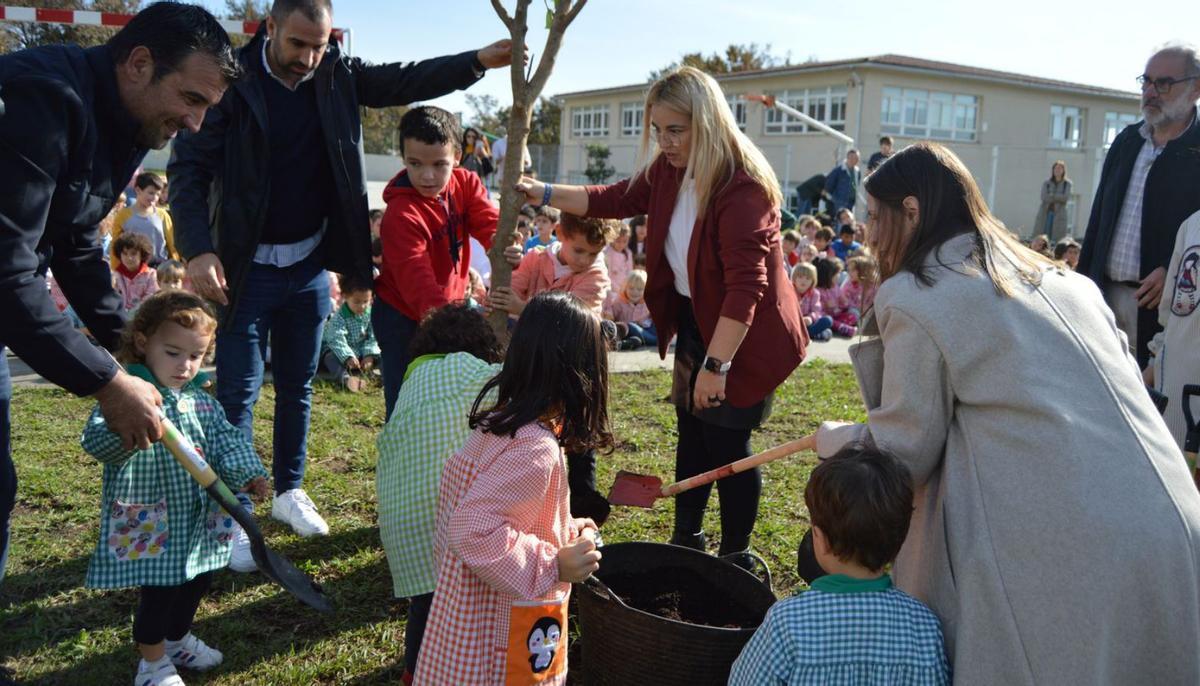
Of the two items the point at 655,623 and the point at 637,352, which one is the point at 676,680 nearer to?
the point at 655,623

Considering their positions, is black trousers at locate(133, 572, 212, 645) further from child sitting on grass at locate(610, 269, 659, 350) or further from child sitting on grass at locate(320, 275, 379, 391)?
child sitting on grass at locate(610, 269, 659, 350)

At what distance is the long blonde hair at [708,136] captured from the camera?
2.98 metres

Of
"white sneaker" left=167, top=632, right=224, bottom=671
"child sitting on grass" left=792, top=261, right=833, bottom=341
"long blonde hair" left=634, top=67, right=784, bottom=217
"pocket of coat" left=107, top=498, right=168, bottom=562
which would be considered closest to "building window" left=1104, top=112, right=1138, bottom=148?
"child sitting on grass" left=792, top=261, right=833, bottom=341

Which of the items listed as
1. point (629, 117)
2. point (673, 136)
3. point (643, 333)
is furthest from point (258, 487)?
point (629, 117)

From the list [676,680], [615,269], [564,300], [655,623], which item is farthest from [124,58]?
[615,269]

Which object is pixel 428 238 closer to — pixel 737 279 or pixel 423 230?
pixel 423 230

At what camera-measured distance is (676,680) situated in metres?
2.39

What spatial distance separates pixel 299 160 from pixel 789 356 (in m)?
1.95

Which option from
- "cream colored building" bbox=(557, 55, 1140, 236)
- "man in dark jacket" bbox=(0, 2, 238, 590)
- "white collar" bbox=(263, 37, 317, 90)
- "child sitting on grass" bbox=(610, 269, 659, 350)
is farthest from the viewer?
"cream colored building" bbox=(557, 55, 1140, 236)

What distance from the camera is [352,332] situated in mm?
6789

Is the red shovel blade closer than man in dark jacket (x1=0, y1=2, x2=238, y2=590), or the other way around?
man in dark jacket (x1=0, y1=2, x2=238, y2=590)

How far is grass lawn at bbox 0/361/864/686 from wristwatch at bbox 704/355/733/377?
3.34 ft

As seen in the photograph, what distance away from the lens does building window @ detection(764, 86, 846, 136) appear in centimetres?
2900

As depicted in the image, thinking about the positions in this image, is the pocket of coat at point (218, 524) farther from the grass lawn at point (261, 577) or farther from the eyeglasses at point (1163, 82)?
the eyeglasses at point (1163, 82)
